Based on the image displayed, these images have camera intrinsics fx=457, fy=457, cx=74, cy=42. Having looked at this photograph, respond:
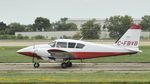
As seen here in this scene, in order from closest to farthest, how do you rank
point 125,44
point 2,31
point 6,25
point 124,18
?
1. point 125,44
2. point 124,18
3. point 2,31
4. point 6,25

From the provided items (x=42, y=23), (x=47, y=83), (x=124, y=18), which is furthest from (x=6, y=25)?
(x=47, y=83)

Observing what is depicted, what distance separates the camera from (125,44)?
3181 centimetres

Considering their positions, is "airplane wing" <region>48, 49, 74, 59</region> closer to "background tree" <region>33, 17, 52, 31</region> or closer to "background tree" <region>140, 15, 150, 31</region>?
"background tree" <region>140, 15, 150, 31</region>

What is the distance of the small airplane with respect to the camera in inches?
1256

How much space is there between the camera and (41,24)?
480 feet

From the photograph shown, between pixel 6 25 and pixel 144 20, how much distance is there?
46522 mm

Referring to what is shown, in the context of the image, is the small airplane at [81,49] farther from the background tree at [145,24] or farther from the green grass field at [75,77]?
the background tree at [145,24]

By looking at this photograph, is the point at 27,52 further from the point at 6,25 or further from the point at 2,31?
the point at 6,25

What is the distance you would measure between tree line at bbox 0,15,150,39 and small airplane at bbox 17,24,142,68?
48811mm

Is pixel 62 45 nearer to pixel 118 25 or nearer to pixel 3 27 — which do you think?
pixel 118 25

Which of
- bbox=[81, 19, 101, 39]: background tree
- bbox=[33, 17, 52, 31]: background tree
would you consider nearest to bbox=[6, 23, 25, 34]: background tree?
bbox=[33, 17, 52, 31]: background tree

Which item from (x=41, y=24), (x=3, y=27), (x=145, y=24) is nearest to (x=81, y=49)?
(x=145, y=24)

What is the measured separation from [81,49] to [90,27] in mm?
70323

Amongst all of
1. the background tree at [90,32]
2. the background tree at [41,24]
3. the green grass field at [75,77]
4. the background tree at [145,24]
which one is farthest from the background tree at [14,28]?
the green grass field at [75,77]
